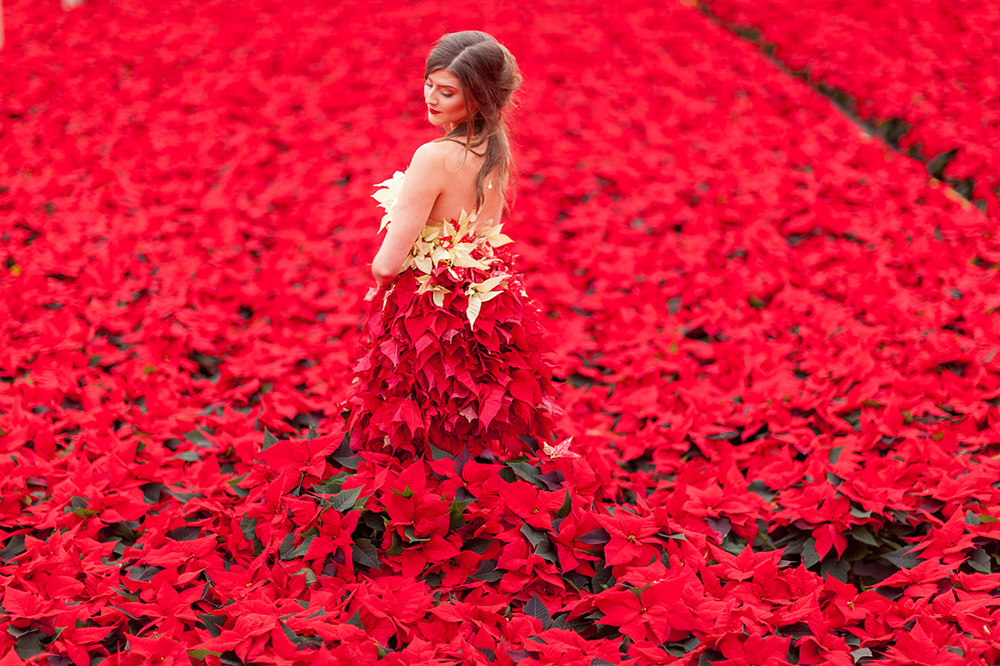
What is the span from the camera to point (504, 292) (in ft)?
6.66

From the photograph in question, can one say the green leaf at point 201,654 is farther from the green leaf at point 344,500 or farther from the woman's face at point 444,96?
the woman's face at point 444,96

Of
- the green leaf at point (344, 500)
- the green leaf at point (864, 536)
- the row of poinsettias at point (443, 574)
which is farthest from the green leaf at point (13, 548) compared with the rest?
the green leaf at point (864, 536)

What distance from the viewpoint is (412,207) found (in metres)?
1.88

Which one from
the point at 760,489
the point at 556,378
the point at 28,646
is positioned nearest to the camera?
the point at 28,646

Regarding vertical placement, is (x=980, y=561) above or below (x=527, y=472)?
below

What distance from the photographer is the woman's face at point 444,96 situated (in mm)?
1825

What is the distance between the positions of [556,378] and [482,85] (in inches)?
58.7

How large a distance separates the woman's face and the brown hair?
1 cm

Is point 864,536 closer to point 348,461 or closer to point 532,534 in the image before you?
point 532,534

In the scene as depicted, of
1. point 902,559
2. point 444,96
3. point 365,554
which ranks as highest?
point 444,96

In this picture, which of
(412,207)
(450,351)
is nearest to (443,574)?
(450,351)

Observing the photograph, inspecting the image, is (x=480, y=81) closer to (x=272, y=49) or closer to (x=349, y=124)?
(x=349, y=124)

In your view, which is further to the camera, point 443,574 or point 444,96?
point 443,574

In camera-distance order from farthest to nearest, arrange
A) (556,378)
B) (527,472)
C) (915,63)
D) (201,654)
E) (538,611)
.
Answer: (915,63), (556,378), (527,472), (538,611), (201,654)
